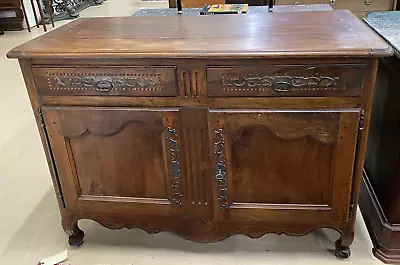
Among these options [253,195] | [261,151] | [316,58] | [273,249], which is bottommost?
[273,249]

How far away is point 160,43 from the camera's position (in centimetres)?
130

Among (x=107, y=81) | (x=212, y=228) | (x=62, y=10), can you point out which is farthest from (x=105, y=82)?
(x=62, y=10)

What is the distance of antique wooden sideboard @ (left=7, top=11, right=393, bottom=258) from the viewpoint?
121 cm

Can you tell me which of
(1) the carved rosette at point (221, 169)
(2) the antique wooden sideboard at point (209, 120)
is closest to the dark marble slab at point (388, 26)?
(2) the antique wooden sideboard at point (209, 120)

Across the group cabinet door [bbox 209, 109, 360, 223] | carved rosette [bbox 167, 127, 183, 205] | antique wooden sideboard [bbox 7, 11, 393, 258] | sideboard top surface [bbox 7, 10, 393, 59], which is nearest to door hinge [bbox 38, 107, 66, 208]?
antique wooden sideboard [bbox 7, 11, 393, 258]

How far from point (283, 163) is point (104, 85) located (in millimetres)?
620

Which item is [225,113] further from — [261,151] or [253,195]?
[253,195]

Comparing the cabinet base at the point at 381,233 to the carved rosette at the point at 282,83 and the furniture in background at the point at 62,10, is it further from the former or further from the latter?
the furniture in background at the point at 62,10

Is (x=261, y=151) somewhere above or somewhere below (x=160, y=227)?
above

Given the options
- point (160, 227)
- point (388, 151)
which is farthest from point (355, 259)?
point (160, 227)

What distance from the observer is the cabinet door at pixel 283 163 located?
1.27m

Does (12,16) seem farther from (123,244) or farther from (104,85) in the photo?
(104,85)

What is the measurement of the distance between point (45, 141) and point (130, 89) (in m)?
0.38

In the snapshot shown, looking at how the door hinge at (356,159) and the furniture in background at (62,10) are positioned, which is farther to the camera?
the furniture in background at (62,10)
